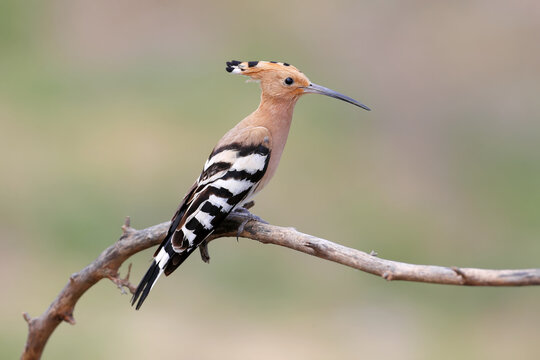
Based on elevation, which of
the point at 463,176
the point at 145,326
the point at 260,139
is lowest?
the point at 145,326

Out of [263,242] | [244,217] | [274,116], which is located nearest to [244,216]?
[244,217]

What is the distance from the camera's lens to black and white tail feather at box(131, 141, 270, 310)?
1.44 m

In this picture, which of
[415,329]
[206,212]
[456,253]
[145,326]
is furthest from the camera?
[456,253]

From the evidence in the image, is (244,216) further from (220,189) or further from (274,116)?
(274,116)

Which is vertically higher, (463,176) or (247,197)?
(463,176)

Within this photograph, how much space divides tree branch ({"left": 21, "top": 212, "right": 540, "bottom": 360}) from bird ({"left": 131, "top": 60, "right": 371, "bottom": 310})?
0.19ft

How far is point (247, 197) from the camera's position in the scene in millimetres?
1556

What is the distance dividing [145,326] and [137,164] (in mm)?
1100

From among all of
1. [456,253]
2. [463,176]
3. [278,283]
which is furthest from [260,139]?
[463,176]

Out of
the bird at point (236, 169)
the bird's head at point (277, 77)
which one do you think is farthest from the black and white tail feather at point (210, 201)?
the bird's head at point (277, 77)

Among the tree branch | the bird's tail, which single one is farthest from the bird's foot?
the bird's tail

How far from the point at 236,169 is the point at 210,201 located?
0.29ft

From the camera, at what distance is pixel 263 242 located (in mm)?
1450

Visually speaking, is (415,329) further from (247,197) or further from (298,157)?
(247,197)
